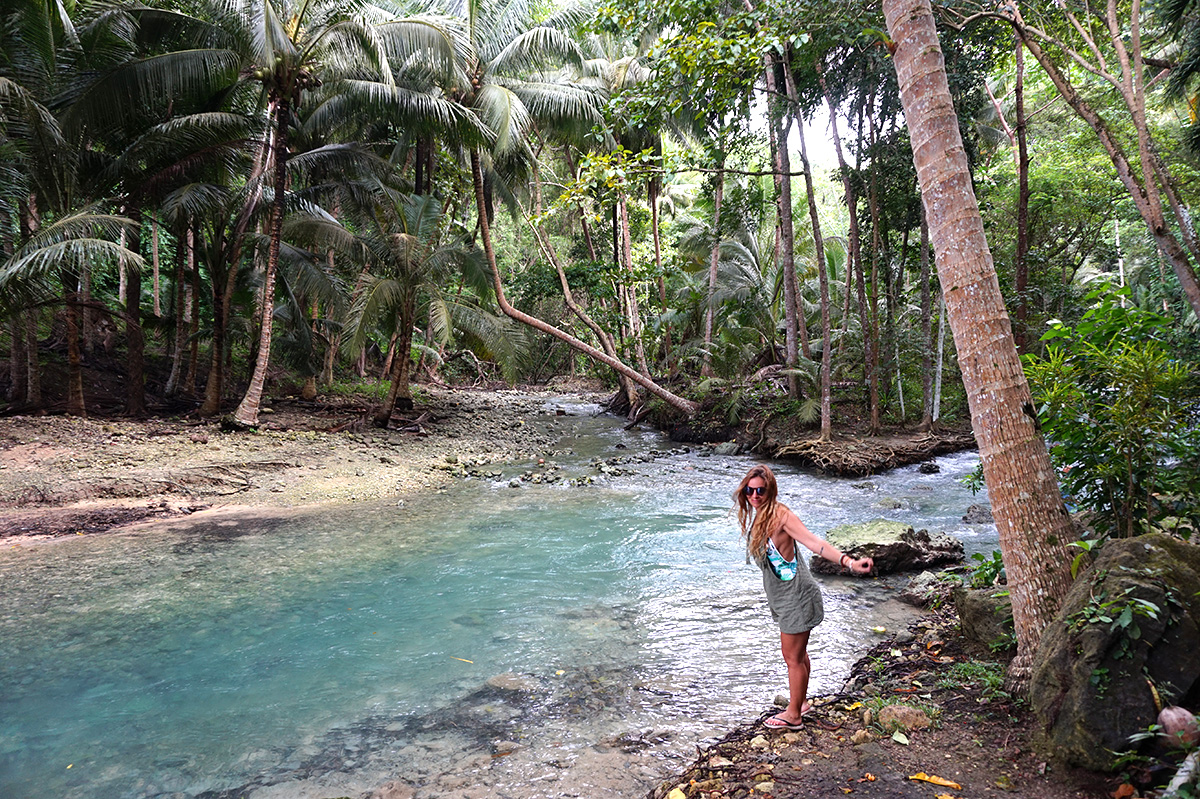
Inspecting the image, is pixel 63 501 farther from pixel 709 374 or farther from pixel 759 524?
pixel 709 374

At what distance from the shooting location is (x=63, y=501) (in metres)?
9.24

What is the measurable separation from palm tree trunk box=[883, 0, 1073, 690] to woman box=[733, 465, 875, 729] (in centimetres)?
79

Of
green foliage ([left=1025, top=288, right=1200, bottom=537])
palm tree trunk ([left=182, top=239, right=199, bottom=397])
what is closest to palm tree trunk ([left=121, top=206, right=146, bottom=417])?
palm tree trunk ([left=182, top=239, right=199, bottom=397])

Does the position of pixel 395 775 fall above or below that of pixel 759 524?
below

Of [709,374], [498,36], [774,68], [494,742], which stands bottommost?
[494,742]

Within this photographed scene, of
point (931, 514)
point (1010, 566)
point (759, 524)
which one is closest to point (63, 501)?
point (759, 524)

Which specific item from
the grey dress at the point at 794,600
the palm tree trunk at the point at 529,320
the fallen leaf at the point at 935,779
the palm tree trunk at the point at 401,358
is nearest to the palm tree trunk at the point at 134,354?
the palm tree trunk at the point at 401,358

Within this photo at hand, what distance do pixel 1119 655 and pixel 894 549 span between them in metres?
4.16

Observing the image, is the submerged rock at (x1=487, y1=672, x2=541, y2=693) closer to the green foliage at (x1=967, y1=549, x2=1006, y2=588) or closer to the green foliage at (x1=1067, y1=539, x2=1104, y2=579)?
the green foliage at (x1=967, y1=549, x2=1006, y2=588)

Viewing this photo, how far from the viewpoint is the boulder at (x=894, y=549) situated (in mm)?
6746

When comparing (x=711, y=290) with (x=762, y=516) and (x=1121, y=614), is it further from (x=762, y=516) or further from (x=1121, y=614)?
(x=1121, y=614)

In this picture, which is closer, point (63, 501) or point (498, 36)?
point (63, 501)

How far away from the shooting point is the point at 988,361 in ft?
11.5

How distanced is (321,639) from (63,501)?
20.9ft
